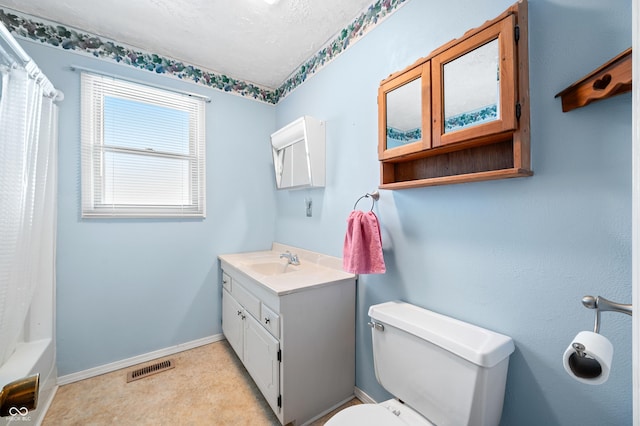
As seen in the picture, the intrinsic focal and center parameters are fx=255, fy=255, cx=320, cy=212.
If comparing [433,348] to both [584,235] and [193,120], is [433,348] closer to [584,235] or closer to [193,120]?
[584,235]

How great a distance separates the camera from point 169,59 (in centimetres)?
208

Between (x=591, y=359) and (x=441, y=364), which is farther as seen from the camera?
(x=441, y=364)

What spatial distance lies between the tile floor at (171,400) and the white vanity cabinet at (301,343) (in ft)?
0.50

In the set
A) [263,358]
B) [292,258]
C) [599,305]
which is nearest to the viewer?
[599,305]

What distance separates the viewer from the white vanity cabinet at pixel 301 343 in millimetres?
1339

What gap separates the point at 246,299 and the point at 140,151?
1.42 m

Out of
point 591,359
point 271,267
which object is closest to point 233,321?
point 271,267

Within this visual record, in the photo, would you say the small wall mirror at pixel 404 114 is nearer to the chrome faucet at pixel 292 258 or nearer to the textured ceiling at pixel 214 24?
the textured ceiling at pixel 214 24

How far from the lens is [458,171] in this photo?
1119 mm

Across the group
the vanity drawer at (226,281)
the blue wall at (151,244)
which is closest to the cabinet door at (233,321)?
the vanity drawer at (226,281)

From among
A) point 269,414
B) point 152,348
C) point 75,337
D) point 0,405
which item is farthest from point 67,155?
point 269,414

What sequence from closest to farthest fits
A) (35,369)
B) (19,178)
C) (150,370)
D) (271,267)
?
(19,178)
(35,369)
(150,370)
(271,267)

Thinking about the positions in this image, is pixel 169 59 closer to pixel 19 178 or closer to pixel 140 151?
pixel 140 151

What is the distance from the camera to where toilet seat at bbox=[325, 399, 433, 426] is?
0.96 metres
